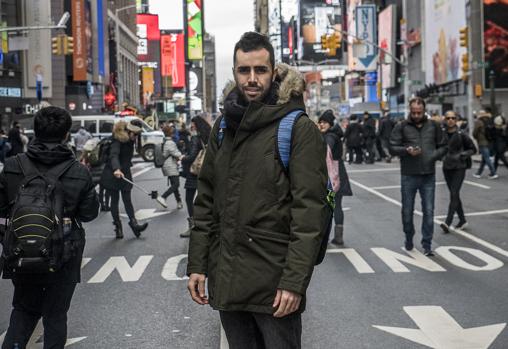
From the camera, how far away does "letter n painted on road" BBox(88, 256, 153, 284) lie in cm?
1014

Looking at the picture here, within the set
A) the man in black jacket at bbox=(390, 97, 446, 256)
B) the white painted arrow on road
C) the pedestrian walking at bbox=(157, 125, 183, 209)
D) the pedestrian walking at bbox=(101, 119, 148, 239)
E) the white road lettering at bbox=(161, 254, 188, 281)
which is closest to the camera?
the white painted arrow on road

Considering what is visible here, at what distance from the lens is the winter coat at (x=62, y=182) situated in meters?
5.38

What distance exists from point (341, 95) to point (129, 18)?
43.0 metres

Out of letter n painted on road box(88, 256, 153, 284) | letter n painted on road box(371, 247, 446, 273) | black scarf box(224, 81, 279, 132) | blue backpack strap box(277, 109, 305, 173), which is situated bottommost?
letter n painted on road box(88, 256, 153, 284)

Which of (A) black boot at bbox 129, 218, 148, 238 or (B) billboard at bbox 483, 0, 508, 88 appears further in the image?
(B) billboard at bbox 483, 0, 508, 88

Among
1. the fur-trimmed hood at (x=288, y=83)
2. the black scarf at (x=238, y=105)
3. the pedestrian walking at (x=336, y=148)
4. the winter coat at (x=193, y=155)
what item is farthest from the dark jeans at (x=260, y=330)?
the winter coat at (x=193, y=155)

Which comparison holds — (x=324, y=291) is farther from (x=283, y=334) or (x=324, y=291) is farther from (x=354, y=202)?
(x=354, y=202)

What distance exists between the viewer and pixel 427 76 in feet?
257

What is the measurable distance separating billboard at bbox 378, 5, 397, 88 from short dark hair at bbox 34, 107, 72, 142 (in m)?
83.5

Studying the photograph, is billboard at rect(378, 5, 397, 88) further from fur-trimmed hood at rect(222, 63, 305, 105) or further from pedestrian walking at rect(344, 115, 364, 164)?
fur-trimmed hood at rect(222, 63, 305, 105)

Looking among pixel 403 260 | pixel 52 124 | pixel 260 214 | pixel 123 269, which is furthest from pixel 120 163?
pixel 260 214

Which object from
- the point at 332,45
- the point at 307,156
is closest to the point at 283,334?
the point at 307,156

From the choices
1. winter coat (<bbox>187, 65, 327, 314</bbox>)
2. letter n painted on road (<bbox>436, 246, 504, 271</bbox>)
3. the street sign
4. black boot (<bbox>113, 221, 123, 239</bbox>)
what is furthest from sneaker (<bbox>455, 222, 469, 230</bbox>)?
the street sign

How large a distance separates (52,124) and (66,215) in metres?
0.57
